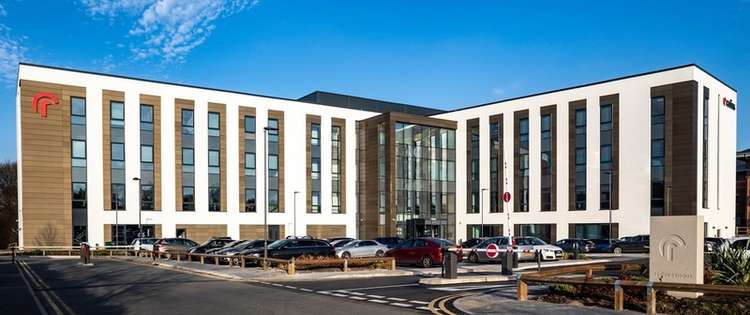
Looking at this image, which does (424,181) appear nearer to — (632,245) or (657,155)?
(657,155)

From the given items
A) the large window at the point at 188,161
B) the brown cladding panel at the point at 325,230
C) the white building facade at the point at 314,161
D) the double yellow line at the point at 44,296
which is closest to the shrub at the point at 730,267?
the double yellow line at the point at 44,296

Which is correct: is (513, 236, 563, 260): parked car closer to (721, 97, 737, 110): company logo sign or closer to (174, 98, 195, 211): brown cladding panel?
(721, 97, 737, 110): company logo sign

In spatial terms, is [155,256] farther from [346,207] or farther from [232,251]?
[346,207]

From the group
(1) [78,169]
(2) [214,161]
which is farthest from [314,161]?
(1) [78,169]

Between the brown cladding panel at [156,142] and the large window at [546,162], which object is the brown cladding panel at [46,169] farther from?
the large window at [546,162]

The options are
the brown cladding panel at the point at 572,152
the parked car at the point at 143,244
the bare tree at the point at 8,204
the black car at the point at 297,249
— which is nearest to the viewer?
the black car at the point at 297,249

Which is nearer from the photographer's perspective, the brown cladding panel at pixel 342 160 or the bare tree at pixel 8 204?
the brown cladding panel at pixel 342 160

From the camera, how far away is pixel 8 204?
70.8 meters

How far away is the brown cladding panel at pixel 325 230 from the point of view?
6297 cm

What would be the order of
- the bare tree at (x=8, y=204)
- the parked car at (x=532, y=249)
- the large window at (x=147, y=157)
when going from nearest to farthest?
the parked car at (x=532, y=249), the large window at (x=147, y=157), the bare tree at (x=8, y=204)

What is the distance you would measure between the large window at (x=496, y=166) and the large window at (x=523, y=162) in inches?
85.1

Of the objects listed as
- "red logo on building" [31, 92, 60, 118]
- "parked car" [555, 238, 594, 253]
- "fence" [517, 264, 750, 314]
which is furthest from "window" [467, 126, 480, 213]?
"fence" [517, 264, 750, 314]

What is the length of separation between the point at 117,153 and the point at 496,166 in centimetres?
3849

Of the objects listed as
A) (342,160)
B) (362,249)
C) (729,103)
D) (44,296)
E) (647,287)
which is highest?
(729,103)
